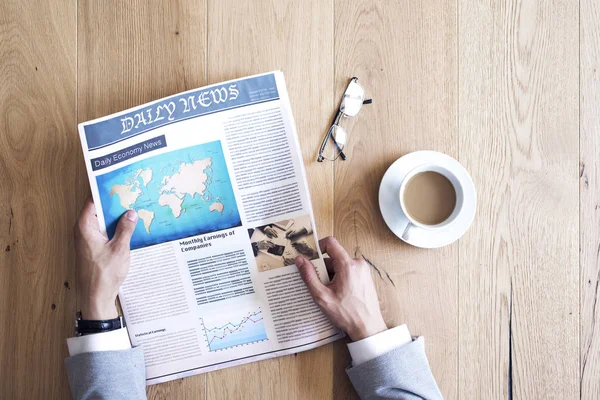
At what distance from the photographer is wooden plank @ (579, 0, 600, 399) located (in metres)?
0.88

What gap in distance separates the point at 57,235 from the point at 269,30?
0.49m

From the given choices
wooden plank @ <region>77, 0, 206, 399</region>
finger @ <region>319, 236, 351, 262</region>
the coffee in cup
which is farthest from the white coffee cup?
wooden plank @ <region>77, 0, 206, 399</region>

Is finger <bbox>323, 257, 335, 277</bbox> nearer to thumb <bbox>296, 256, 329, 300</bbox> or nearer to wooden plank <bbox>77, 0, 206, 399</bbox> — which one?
thumb <bbox>296, 256, 329, 300</bbox>

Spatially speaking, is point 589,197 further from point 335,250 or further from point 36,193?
point 36,193

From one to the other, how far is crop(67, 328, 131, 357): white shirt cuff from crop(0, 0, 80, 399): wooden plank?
0.17ft

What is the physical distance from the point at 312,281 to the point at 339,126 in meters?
0.26

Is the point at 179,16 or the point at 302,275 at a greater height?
the point at 179,16

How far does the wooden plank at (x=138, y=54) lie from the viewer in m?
0.89

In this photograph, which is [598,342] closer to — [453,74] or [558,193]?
[558,193]

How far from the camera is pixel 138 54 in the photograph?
0.89 m

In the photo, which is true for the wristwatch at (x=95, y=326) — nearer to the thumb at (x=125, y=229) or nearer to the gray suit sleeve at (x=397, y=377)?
the thumb at (x=125, y=229)

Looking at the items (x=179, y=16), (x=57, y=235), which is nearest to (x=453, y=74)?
(x=179, y=16)

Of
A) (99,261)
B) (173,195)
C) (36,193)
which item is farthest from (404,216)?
(36,193)

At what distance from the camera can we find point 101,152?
0.84 metres
